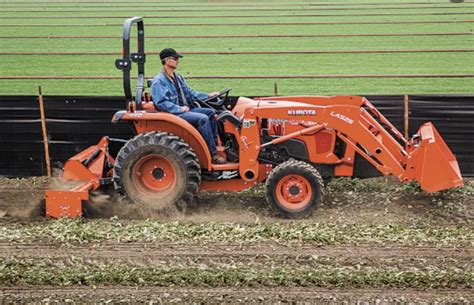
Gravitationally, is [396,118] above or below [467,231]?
above

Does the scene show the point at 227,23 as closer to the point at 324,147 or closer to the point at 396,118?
the point at 396,118

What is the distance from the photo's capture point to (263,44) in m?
22.1

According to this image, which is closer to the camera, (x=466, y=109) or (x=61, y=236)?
(x=61, y=236)

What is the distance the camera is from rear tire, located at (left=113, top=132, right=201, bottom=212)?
29.5ft

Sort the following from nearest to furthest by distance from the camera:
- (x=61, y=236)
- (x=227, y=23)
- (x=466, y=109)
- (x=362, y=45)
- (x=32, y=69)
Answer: (x=61, y=236), (x=466, y=109), (x=32, y=69), (x=362, y=45), (x=227, y=23)

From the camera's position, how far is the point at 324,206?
9.55 meters

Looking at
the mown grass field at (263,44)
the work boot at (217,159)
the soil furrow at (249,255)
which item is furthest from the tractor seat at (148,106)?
the mown grass field at (263,44)

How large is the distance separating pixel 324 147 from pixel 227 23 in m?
19.2

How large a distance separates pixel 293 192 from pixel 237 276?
2.33m

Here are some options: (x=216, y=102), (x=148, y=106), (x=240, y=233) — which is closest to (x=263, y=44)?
(x=216, y=102)

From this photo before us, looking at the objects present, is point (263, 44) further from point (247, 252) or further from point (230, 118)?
point (247, 252)

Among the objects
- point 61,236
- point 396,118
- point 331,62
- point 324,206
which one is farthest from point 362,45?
point 61,236

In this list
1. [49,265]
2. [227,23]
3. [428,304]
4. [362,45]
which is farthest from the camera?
[227,23]

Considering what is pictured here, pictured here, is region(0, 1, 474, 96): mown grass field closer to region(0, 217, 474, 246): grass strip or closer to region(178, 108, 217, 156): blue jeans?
region(178, 108, 217, 156): blue jeans
